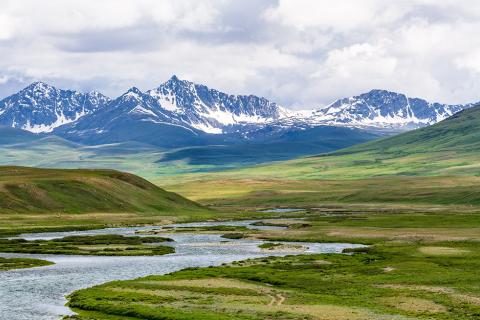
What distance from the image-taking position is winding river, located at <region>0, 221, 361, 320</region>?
251 ft

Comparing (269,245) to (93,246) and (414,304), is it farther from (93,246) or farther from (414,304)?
(414,304)

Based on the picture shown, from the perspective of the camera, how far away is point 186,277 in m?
Result: 94.4

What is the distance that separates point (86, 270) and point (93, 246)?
3577 cm

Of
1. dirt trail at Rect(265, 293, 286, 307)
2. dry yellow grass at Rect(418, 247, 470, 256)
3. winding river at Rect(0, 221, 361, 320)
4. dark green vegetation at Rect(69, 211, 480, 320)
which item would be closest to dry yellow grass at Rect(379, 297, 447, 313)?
dark green vegetation at Rect(69, 211, 480, 320)

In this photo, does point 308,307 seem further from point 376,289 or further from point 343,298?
point 376,289

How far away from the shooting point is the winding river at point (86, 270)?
76.4m

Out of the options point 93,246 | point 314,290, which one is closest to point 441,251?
point 314,290

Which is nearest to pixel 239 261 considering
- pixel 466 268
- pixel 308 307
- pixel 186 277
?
pixel 186 277

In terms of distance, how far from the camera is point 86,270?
105812 millimetres

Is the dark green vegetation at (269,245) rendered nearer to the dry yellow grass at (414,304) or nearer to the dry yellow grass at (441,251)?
the dry yellow grass at (441,251)

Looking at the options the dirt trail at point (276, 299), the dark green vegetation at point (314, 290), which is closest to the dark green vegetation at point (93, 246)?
the dark green vegetation at point (314, 290)

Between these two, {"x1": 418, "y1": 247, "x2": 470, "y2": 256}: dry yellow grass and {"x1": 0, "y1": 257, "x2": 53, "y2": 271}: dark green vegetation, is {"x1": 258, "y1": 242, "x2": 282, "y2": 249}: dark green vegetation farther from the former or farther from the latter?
{"x1": 0, "y1": 257, "x2": 53, "y2": 271}: dark green vegetation

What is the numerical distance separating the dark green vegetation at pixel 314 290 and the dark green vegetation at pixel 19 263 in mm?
23697

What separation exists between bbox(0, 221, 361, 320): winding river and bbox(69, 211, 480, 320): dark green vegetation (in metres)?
3.95
